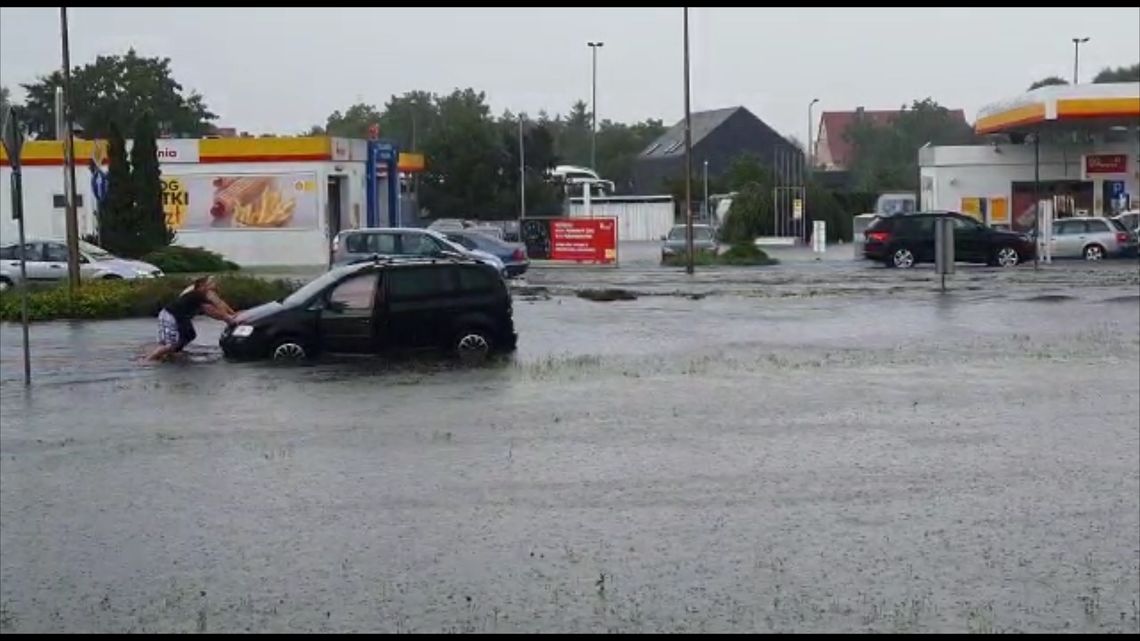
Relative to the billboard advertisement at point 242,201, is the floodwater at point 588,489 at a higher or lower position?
lower

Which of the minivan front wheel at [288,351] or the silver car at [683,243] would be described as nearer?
the minivan front wheel at [288,351]

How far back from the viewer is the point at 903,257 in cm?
4475

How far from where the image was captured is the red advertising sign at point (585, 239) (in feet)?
160

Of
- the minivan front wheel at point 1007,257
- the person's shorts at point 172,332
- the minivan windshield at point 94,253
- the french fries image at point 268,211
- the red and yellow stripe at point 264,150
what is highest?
the red and yellow stripe at point 264,150

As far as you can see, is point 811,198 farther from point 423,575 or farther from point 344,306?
point 423,575

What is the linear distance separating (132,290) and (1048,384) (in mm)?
17792

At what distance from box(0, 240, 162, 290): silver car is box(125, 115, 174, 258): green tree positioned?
5813 mm

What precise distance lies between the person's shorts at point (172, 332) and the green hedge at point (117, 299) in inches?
227

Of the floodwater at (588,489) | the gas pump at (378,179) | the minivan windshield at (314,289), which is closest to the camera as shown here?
the floodwater at (588,489)

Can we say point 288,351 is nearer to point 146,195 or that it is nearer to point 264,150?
point 146,195

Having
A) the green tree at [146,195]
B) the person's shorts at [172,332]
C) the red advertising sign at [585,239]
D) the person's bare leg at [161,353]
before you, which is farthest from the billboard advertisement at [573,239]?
the person's bare leg at [161,353]

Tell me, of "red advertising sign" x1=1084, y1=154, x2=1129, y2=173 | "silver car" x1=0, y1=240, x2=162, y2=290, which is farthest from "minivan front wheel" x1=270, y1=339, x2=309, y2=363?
"red advertising sign" x1=1084, y1=154, x2=1129, y2=173

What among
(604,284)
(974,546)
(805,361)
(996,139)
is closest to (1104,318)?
(805,361)

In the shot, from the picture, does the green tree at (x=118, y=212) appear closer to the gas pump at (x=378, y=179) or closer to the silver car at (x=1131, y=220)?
the gas pump at (x=378, y=179)
